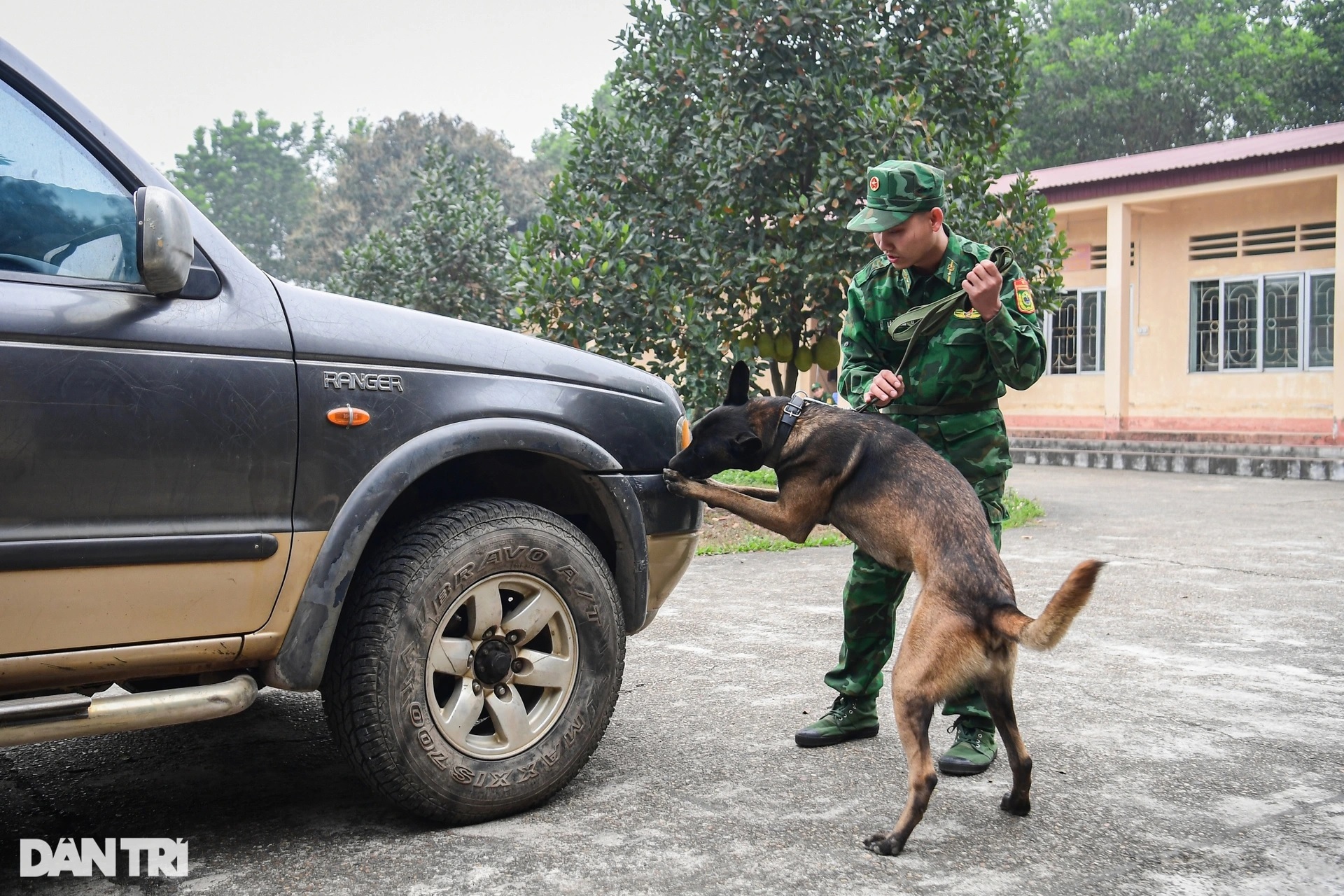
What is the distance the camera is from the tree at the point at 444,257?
15.9 meters

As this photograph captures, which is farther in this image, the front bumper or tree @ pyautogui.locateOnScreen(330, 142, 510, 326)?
tree @ pyautogui.locateOnScreen(330, 142, 510, 326)

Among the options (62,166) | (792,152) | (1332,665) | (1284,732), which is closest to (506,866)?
(62,166)

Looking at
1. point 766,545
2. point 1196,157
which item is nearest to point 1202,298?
point 1196,157

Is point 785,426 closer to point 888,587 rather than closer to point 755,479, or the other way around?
point 888,587

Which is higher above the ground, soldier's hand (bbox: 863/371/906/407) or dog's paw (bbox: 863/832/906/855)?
soldier's hand (bbox: 863/371/906/407)

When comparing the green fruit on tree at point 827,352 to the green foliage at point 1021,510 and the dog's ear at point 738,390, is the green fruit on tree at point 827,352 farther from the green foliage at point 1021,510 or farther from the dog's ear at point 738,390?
the dog's ear at point 738,390

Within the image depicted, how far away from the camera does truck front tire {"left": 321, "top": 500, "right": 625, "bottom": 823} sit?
9.97ft

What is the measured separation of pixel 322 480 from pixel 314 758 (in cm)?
133

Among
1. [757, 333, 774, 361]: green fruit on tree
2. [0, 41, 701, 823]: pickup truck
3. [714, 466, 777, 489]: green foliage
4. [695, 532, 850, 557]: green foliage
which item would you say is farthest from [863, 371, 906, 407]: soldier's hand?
[714, 466, 777, 489]: green foliage

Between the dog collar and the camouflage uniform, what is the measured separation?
1.07 feet

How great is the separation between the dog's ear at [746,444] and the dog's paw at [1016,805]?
4.20 ft

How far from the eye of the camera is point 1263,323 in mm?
17750

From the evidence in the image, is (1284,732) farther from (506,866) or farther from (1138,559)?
(1138,559)

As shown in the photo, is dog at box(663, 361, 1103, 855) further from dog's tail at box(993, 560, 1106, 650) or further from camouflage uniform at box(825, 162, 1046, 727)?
camouflage uniform at box(825, 162, 1046, 727)
